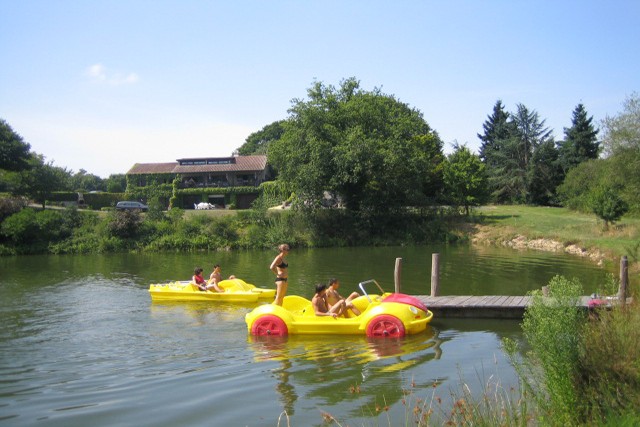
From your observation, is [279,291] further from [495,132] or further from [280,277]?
[495,132]

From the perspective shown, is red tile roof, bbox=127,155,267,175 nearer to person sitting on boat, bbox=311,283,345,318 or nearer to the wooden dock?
the wooden dock

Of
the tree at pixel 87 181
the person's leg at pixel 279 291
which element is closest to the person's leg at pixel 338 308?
the person's leg at pixel 279 291

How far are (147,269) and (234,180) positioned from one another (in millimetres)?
31860

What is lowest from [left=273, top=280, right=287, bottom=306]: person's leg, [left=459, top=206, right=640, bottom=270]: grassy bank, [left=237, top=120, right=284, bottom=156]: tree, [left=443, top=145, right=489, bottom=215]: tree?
[left=273, top=280, right=287, bottom=306]: person's leg

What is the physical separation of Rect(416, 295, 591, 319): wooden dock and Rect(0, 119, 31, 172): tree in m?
43.5

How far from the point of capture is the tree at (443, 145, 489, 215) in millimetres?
41750

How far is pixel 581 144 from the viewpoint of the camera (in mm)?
49188

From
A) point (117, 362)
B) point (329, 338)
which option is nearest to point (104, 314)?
point (117, 362)

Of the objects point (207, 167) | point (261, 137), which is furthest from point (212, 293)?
point (261, 137)

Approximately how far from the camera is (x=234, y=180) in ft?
188

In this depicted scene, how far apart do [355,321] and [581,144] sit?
44.3 meters

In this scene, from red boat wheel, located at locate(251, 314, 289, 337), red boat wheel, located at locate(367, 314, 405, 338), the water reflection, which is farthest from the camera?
red boat wheel, located at locate(251, 314, 289, 337)

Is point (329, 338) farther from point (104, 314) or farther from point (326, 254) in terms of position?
point (326, 254)

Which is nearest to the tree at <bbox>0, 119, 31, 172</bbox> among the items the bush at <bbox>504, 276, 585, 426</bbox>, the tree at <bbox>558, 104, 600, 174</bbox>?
the tree at <bbox>558, 104, 600, 174</bbox>
